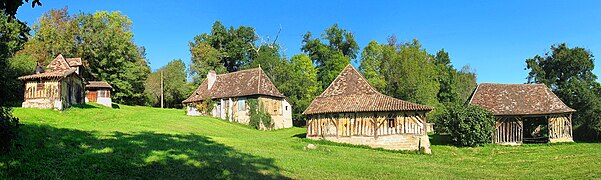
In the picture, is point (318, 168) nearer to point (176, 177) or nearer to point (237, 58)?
point (176, 177)

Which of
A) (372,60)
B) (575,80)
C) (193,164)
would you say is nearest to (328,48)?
(372,60)

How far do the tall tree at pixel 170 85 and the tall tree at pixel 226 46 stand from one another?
2.75 meters

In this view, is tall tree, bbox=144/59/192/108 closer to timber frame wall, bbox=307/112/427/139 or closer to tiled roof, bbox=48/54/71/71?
tiled roof, bbox=48/54/71/71

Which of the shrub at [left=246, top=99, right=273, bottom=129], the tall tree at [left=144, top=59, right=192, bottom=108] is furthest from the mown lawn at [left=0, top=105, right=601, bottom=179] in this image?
the tall tree at [left=144, top=59, right=192, bottom=108]

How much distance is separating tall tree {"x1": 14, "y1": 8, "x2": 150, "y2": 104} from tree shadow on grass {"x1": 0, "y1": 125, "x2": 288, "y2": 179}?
3638cm

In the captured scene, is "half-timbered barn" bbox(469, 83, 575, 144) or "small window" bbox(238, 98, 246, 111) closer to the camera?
"half-timbered barn" bbox(469, 83, 575, 144)

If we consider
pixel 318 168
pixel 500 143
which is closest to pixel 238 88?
pixel 500 143

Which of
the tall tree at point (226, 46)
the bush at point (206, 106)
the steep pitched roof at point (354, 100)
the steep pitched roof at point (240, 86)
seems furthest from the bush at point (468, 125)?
the tall tree at point (226, 46)

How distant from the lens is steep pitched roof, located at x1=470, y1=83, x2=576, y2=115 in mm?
29516

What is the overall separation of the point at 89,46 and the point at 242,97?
2079 cm

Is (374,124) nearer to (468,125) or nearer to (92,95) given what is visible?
(468,125)

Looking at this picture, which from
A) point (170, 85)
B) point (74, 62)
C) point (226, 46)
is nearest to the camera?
point (74, 62)

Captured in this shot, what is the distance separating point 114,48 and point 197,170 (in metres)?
42.5

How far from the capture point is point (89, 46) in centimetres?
4691
